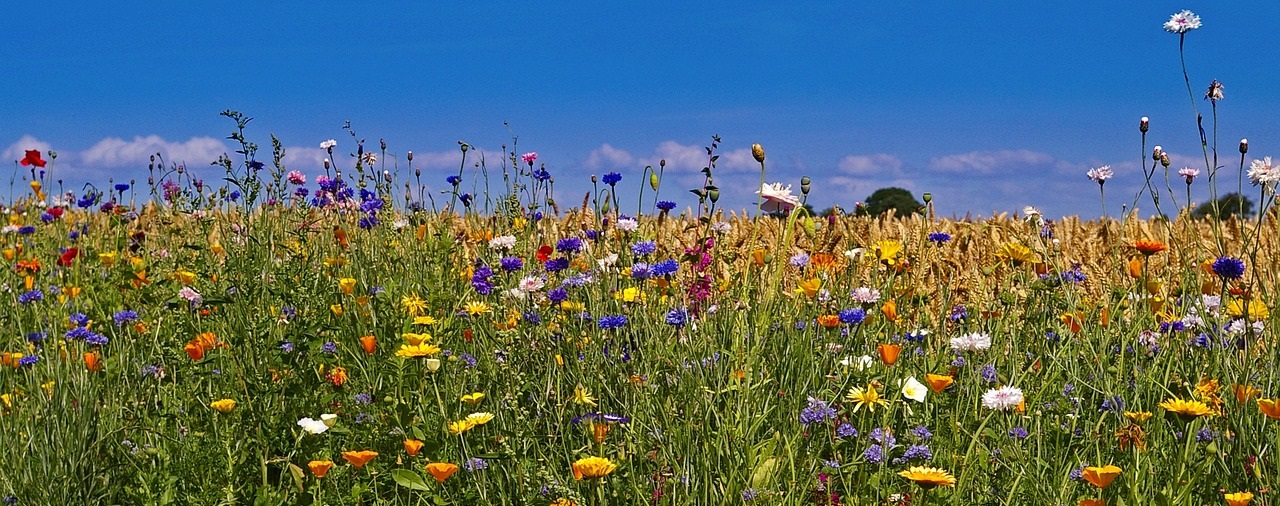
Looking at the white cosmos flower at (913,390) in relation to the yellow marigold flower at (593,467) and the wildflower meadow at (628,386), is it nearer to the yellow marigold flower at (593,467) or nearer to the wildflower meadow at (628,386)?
the wildflower meadow at (628,386)

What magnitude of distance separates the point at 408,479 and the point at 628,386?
597 millimetres

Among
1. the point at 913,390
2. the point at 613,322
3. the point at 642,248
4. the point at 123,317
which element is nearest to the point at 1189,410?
the point at 913,390

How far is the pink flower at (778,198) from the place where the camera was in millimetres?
3428

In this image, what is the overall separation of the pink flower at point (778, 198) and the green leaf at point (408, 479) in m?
1.49

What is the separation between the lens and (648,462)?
248cm

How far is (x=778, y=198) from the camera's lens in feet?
11.2

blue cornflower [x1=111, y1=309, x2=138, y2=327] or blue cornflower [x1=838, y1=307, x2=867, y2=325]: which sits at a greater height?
blue cornflower [x1=838, y1=307, x2=867, y2=325]

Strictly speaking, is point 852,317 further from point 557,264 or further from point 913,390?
point 557,264

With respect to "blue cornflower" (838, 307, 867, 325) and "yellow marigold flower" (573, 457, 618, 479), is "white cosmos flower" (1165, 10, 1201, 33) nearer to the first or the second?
"blue cornflower" (838, 307, 867, 325)

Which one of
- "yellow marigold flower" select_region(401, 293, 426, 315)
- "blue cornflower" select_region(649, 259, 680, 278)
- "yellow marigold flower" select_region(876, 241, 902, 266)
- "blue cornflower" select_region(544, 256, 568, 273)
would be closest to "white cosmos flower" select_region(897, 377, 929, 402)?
"blue cornflower" select_region(649, 259, 680, 278)

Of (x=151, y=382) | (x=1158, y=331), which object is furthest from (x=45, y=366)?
(x=1158, y=331)

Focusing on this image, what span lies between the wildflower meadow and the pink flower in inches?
0.4

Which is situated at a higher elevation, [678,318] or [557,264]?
[557,264]

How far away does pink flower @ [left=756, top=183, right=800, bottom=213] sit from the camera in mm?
3428
